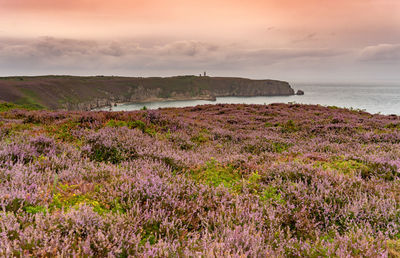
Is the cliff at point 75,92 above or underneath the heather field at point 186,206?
above

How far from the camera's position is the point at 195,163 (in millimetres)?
5543

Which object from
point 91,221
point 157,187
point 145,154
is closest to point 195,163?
point 145,154

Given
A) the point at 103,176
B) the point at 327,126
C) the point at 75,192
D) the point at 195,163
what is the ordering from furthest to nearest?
the point at 327,126 < the point at 195,163 < the point at 103,176 < the point at 75,192

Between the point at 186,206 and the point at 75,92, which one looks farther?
the point at 75,92

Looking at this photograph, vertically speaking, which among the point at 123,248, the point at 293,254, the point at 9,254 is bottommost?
the point at 293,254

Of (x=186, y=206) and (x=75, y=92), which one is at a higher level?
(x=75, y=92)

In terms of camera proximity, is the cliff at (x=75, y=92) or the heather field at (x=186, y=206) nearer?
the heather field at (x=186, y=206)

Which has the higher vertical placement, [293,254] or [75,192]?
[75,192]

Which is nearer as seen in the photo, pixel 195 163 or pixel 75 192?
pixel 75 192

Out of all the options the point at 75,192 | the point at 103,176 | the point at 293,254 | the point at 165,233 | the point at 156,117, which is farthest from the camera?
the point at 156,117

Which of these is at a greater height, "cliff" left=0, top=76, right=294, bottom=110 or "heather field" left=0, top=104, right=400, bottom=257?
"cliff" left=0, top=76, right=294, bottom=110

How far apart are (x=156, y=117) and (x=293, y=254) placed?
943 centimetres

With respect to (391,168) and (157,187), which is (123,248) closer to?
(157,187)

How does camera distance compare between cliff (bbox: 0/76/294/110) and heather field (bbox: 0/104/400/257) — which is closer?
heather field (bbox: 0/104/400/257)
